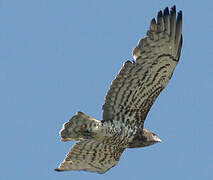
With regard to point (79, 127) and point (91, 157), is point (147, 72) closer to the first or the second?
point (79, 127)

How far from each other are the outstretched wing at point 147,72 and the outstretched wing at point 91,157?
0.88 m

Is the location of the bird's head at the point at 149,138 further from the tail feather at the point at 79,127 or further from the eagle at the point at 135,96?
the tail feather at the point at 79,127

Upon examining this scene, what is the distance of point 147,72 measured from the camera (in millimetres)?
12258

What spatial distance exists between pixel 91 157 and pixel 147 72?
239 centimetres

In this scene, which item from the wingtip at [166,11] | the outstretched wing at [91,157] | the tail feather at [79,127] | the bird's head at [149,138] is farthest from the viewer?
the outstretched wing at [91,157]

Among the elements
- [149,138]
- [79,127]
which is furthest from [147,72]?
[79,127]

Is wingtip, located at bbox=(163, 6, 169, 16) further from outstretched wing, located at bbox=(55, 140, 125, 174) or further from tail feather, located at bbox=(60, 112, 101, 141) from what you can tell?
outstretched wing, located at bbox=(55, 140, 125, 174)

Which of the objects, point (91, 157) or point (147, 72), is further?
point (91, 157)

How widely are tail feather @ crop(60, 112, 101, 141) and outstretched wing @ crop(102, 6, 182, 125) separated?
0.99ft

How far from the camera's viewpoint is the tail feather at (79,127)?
12.3 metres

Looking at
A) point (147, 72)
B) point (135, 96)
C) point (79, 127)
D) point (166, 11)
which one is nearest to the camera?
point (166, 11)

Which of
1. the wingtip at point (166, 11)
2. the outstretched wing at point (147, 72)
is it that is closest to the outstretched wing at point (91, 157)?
the outstretched wing at point (147, 72)

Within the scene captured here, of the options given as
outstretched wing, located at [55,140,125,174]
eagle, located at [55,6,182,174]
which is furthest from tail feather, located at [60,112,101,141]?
outstretched wing, located at [55,140,125,174]

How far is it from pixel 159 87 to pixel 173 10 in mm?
1531
